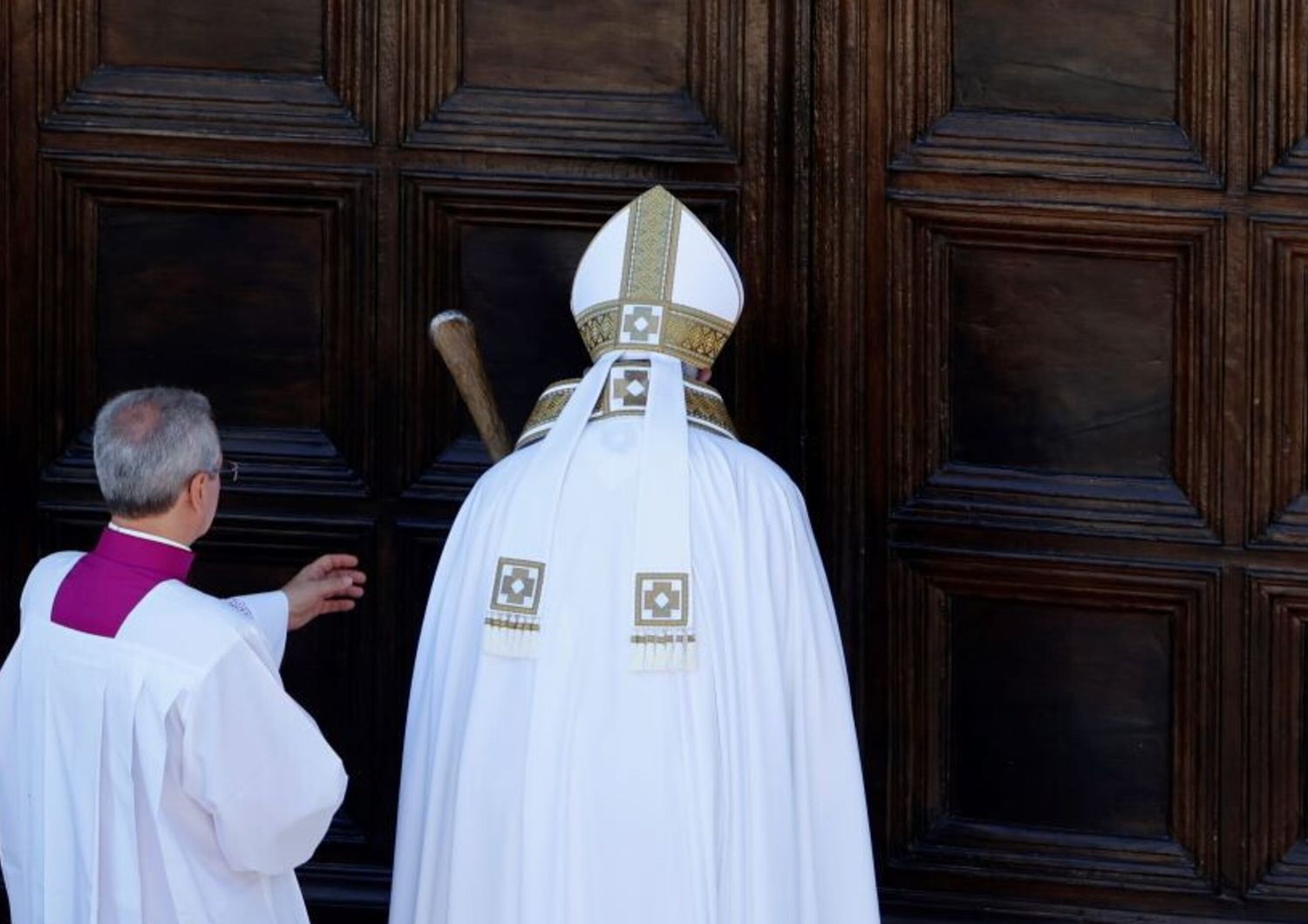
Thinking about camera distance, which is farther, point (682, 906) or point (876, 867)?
point (876, 867)

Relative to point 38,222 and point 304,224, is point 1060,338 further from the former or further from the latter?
point 38,222

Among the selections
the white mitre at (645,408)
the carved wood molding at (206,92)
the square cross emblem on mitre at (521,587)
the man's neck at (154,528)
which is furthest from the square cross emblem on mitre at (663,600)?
the carved wood molding at (206,92)

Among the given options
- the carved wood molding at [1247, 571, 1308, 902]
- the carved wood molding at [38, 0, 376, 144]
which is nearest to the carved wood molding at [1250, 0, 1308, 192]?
the carved wood molding at [1247, 571, 1308, 902]

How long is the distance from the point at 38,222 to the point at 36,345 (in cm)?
26

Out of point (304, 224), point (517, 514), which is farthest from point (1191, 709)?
point (304, 224)

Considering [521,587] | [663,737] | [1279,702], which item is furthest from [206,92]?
[1279,702]

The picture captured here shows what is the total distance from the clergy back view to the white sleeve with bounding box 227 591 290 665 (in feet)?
1.10

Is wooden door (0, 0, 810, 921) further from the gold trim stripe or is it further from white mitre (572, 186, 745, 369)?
the gold trim stripe

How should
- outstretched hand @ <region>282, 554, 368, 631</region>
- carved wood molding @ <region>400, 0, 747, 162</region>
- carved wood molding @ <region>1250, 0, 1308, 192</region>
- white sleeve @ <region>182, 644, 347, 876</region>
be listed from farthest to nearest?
1. carved wood molding @ <region>400, 0, 747, 162</region>
2. carved wood molding @ <region>1250, 0, 1308, 192</region>
3. outstretched hand @ <region>282, 554, 368, 631</region>
4. white sleeve @ <region>182, 644, 347, 876</region>

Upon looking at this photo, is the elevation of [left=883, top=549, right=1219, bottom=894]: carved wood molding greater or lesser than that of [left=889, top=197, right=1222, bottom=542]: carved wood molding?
lesser

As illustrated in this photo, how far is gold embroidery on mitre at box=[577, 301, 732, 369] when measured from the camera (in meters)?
5.30

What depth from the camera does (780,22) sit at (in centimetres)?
611

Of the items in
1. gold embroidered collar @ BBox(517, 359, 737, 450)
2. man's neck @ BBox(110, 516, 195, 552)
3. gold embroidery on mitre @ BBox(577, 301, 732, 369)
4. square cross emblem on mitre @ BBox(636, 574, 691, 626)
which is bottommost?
square cross emblem on mitre @ BBox(636, 574, 691, 626)

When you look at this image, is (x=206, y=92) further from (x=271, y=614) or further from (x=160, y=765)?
(x=160, y=765)
